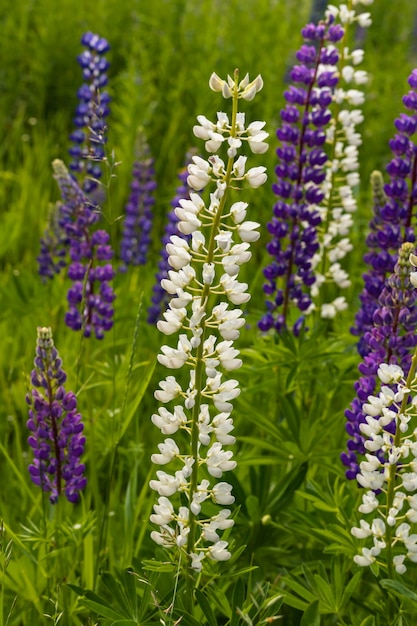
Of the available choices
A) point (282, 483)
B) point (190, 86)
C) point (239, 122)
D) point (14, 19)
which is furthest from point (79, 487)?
point (14, 19)

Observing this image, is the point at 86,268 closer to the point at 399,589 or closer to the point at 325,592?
the point at 325,592

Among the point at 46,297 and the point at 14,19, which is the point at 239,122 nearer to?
the point at 46,297

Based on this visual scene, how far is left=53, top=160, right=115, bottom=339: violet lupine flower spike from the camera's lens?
2660 millimetres

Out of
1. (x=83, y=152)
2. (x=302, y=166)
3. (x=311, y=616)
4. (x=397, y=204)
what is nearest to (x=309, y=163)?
(x=302, y=166)

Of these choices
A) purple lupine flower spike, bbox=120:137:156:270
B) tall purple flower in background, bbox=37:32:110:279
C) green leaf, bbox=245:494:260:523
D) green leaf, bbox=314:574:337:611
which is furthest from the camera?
purple lupine flower spike, bbox=120:137:156:270

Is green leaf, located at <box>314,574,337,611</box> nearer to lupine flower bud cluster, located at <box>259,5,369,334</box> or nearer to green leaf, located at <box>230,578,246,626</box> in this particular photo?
green leaf, located at <box>230,578,246,626</box>

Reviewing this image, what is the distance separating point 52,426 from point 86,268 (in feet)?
2.87

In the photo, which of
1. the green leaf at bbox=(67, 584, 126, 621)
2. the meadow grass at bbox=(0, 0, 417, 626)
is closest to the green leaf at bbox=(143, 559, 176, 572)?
→ the meadow grass at bbox=(0, 0, 417, 626)

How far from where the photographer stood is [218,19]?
6.25m

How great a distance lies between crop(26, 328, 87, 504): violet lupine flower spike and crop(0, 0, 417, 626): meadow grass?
81mm

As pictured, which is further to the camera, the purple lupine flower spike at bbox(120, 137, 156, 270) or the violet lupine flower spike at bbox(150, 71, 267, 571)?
the purple lupine flower spike at bbox(120, 137, 156, 270)

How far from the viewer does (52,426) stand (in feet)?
6.30

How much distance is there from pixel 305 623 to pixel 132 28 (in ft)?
16.8

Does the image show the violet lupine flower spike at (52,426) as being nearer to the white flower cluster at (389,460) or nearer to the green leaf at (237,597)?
the green leaf at (237,597)
